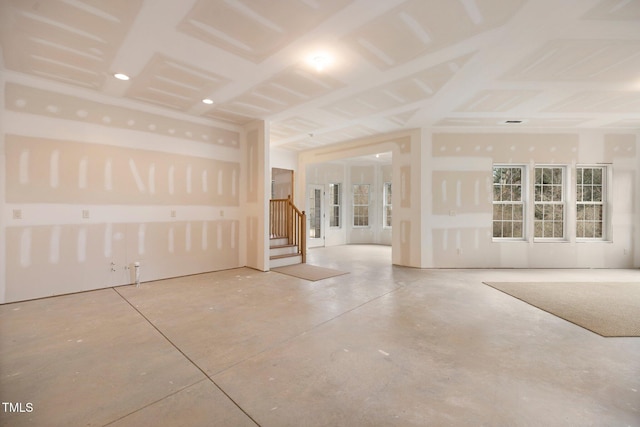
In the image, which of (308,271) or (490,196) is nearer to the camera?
(308,271)

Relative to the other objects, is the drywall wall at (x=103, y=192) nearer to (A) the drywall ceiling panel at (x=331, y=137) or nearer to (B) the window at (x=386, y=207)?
(A) the drywall ceiling panel at (x=331, y=137)

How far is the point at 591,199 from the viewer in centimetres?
618

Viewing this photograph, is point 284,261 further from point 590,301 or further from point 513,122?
point 513,122

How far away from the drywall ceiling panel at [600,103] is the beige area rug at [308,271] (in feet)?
15.3

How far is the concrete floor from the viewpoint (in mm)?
1702

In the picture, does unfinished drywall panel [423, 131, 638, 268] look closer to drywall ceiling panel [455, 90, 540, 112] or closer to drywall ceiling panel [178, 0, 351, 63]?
drywall ceiling panel [455, 90, 540, 112]

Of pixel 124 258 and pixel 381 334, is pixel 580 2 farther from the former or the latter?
pixel 124 258

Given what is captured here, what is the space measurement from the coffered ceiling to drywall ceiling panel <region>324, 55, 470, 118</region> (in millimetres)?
25

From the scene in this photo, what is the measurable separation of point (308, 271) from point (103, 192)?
362cm

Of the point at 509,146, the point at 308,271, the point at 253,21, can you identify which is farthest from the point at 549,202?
the point at 253,21

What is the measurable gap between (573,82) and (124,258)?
6995mm

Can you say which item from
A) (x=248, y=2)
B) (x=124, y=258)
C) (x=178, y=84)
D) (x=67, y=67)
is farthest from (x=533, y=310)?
(x=67, y=67)

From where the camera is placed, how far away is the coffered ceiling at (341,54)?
2479 mm

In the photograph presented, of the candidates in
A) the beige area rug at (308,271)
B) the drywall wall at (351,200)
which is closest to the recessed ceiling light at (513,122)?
the beige area rug at (308,271)
